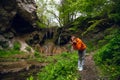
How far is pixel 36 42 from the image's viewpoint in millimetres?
35062

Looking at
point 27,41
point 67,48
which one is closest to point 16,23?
point 27,41

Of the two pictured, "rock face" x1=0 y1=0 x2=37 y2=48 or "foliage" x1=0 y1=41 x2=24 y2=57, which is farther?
"rock face" x1=0 y1=0 x2=37 y2=48

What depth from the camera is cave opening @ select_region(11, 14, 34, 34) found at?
3411 centimetres

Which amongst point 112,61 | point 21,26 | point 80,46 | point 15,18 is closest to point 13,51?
point 15,18

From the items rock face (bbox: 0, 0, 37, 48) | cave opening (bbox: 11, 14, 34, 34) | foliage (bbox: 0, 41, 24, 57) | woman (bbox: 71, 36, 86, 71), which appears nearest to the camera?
woman (bbox: 71, 36, 86, 71)

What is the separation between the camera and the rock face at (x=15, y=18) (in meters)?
29.8

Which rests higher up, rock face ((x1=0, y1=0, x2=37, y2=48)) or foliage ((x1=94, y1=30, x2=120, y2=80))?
rock face ((x1=0, y1=0, x2=37, y2=48))

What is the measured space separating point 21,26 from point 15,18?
1892mm

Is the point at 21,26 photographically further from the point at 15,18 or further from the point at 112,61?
Result: the point at 112,61

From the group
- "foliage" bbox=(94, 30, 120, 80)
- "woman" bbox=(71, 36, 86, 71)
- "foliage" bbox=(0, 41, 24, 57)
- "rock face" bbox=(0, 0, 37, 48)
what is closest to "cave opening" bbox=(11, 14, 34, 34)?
"rock face" bbox=(0, 0, 37, 48)

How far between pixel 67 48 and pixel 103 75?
70.8 feet

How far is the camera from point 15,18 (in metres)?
33.7

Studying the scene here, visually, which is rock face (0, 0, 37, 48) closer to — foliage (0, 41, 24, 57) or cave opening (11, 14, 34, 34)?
cave opening (11, 14, 34, 34)

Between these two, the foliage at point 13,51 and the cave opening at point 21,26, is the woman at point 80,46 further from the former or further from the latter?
the cave opening at point 21,26
